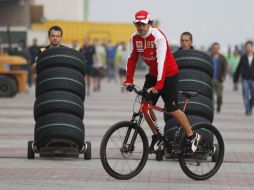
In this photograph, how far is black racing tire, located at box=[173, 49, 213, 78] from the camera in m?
13.8

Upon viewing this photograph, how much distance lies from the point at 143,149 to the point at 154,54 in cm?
106

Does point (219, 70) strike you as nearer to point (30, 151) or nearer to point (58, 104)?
point (58, 104)

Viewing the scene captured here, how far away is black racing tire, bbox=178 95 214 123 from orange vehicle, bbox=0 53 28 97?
15.3 m

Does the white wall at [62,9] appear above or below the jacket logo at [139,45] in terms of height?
below

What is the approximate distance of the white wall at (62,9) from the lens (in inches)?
3561

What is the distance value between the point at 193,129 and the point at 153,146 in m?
0.49

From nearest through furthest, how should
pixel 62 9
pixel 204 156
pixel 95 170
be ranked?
pixel 204 156
pixel 95 170
pixel 62 9

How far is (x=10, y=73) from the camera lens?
94.5 feet

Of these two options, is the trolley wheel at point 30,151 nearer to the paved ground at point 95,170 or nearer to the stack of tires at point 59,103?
the stack of tires at point 59,103

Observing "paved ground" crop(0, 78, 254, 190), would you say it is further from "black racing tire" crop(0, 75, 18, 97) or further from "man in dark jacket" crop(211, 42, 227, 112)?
"black racing tire" crop(0, 75, 18, 97)

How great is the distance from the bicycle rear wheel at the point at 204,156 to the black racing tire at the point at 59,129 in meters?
1.96

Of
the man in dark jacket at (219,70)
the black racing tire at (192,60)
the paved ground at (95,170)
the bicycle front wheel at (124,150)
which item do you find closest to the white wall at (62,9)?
the man in dark jacket at (219,70)

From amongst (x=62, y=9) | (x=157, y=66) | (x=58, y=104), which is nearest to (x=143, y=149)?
(x=157, y=66)

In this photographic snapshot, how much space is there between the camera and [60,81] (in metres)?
13.3
